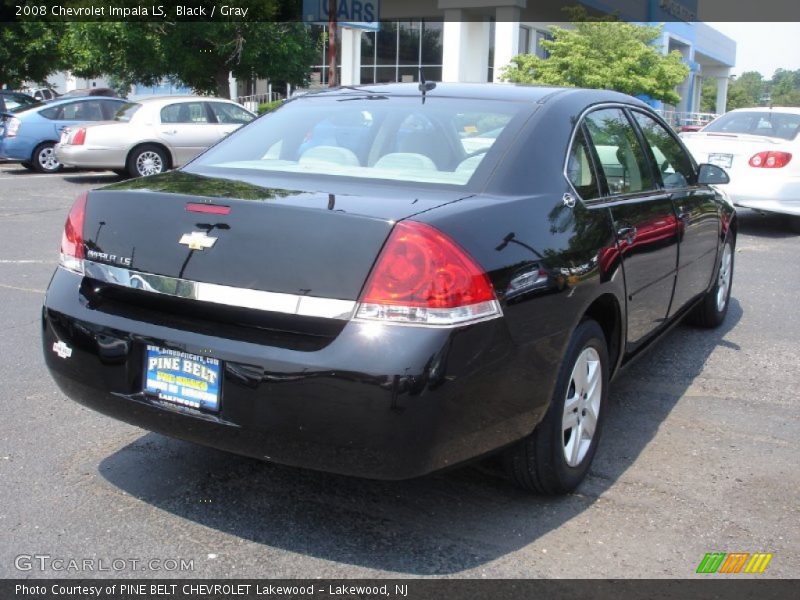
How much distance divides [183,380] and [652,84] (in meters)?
22.9

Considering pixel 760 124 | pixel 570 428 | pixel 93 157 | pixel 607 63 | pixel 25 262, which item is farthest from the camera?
pixel 607 63

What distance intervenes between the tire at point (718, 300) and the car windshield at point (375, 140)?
9.47 ft

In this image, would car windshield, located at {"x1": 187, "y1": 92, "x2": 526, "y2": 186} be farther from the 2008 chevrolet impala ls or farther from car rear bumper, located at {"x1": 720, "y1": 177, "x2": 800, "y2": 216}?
car rear bumper, located at {"x1": 720, "y1": 177, "x2": 800, "y2": 216}

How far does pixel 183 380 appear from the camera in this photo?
299 centimetres

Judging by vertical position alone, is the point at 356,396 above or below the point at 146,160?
above

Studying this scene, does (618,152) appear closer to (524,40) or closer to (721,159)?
(721,159)

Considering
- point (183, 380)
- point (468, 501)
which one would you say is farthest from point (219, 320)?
point (468, 501)

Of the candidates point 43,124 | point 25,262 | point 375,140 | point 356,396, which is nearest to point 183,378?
point 356,396

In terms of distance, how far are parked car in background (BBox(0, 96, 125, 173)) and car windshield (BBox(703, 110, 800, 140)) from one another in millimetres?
10747

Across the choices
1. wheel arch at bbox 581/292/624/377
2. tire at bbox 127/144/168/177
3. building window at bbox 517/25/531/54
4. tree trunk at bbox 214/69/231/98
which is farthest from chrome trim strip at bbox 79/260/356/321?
building window at bbox 517/25/531/54

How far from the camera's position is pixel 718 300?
20.3ft

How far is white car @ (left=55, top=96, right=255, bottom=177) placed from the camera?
14547mm

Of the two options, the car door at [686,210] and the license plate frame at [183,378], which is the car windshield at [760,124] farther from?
the license plate frame at [183,378]

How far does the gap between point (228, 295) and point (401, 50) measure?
32.8 metres
